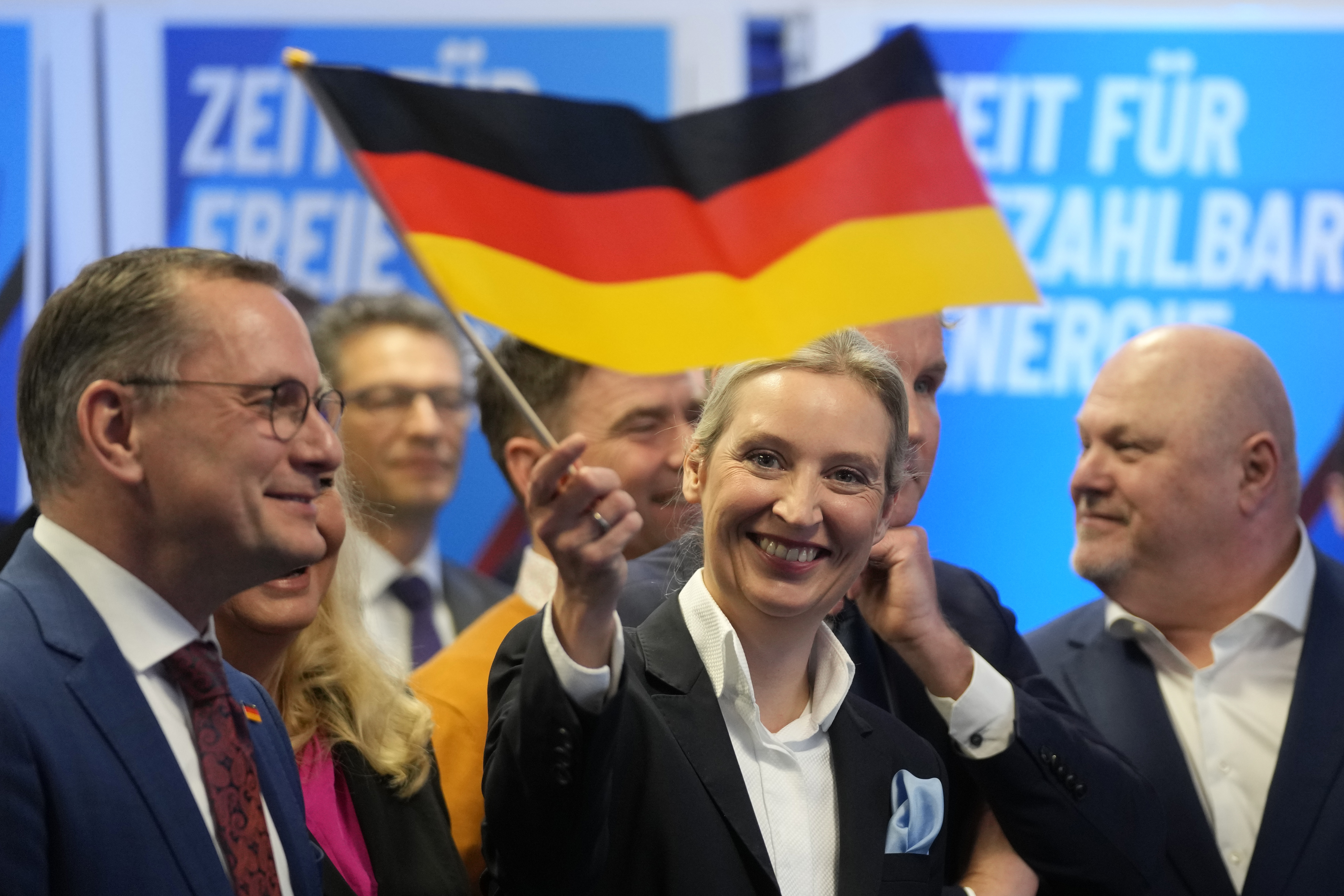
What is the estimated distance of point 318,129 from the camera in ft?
17.6

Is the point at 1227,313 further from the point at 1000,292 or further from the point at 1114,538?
the point at 1000,292

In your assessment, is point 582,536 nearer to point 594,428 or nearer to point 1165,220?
point 594,428

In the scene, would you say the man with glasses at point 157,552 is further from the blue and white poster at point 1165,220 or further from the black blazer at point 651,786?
the blue and white poster at point 1165,220

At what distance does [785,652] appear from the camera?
7.43 feet

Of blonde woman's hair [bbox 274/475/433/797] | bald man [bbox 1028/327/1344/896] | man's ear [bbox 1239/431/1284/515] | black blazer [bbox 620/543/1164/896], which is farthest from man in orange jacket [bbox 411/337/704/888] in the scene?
man's ear [bbox 1239/431/1284/515]

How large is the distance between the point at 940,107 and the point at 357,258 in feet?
10.1

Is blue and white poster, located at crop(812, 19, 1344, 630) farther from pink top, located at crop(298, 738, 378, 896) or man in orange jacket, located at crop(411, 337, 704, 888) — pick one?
pink top, located at crop(298, 738, 378, 896)

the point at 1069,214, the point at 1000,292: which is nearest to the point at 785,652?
the point at 1000,292

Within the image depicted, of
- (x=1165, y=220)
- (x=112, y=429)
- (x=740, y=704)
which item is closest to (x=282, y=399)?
(x=112, y=429)

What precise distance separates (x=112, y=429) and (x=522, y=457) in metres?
1.47

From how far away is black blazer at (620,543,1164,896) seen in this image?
2.52m

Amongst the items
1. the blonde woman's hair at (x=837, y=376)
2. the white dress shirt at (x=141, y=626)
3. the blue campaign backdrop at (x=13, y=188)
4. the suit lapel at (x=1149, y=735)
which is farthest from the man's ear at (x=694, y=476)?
the blue campaign backdrop at (x=13, y=188)

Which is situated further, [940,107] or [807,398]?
[940,107]

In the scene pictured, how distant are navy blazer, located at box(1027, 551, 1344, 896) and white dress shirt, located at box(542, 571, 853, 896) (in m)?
1.09
